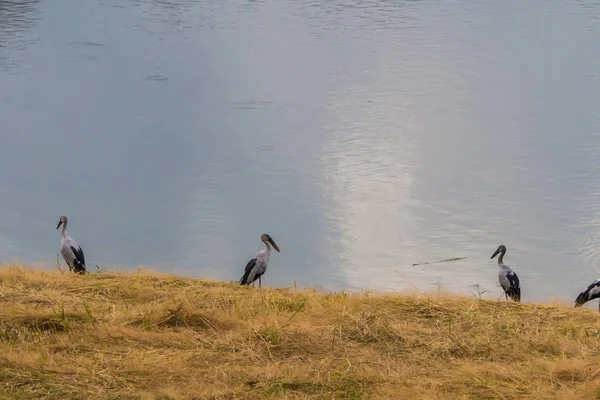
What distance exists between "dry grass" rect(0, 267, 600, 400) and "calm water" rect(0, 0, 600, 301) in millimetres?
7941

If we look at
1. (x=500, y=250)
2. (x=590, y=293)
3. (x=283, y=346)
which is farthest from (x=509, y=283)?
(x=283, y=346)

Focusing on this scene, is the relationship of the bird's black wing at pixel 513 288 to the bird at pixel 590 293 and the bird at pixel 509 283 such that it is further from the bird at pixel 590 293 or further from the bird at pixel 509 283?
the bird at pixel 590 293

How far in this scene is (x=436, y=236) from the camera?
16875 mm

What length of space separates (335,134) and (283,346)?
1627 cm

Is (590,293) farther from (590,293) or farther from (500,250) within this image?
(500,250)

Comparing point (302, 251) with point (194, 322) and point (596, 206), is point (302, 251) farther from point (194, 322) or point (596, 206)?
point (194, 322)

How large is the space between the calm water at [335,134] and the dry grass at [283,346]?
7941 millimetres

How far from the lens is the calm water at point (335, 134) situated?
54.3ft

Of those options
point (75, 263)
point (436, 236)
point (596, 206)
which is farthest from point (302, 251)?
point (596, 206)

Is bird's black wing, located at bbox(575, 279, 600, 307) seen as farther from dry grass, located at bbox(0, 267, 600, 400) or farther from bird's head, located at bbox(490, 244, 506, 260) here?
dry grass, located at bbox(0, 267, 600, 400)

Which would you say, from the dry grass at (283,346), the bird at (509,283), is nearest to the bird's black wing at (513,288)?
the bird at (509,283)

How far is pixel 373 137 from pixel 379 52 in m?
8.15

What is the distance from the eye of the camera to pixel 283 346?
5918 mm

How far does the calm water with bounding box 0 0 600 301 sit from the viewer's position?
1656 centimetres
